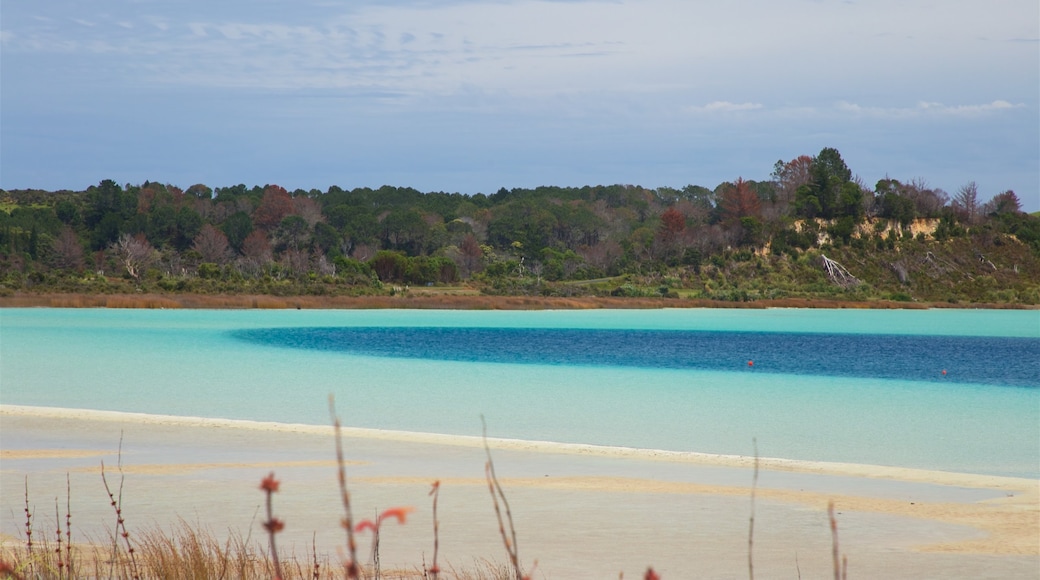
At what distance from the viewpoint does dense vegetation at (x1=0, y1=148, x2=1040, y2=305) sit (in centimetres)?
6962

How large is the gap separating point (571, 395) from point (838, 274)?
5931 cm

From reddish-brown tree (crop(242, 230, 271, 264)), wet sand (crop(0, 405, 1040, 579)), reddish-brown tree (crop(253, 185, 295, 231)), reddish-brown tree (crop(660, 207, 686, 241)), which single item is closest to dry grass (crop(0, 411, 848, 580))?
wet sand (crop(0, 405, 1040, 579))

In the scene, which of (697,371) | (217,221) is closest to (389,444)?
(697,371)

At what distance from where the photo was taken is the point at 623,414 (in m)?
17.6

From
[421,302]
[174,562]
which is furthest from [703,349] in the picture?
[174,562]

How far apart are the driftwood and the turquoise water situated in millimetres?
37149

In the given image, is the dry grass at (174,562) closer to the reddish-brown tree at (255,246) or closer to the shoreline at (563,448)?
the shoreline at (563,448)

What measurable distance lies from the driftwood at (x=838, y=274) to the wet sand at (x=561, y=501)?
64.6 metres

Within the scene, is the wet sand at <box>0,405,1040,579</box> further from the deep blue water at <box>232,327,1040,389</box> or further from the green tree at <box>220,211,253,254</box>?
the green tree at <box>220,211,253,254</box>

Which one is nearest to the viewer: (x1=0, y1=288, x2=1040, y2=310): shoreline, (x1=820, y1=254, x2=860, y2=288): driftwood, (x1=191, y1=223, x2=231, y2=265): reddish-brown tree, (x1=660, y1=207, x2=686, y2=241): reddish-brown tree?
(x1=0, y1=288, x2=1040, y2=310): shoreline

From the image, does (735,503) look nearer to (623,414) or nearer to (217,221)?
(623,414)

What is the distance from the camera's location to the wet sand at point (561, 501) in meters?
7.76

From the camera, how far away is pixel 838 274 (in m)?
75.8

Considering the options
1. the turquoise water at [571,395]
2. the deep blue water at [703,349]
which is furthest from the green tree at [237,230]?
the turquoise water at [571,395]
